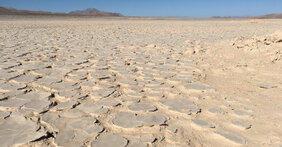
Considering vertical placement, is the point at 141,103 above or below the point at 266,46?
below

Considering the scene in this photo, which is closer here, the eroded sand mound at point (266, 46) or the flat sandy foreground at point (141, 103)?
the flat sandy foreground at point (141, 103)

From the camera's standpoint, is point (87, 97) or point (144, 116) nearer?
point (144, 116)

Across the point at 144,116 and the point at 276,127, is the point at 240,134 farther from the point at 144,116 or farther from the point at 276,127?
the point at 144,116

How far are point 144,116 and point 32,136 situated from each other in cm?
66

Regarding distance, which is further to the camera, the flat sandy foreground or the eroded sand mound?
the eroded sand mound

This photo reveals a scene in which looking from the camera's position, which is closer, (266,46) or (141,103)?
(141,103)

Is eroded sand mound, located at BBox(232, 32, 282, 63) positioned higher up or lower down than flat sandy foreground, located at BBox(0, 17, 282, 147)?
higher up

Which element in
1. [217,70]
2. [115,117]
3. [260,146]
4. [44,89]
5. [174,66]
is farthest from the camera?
[174,66]

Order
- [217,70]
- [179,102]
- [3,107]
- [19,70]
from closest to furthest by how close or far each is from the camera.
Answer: [3,107] < [179,102] < [19,70] < [217,70]

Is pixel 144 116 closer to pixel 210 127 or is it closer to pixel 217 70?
pixel 210 127

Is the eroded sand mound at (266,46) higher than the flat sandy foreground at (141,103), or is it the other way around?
the eroded sand mound at (266,46)

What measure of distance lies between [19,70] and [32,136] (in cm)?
157

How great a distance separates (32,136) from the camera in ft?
3.99

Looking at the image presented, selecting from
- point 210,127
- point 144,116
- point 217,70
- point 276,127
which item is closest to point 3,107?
point 144,116
